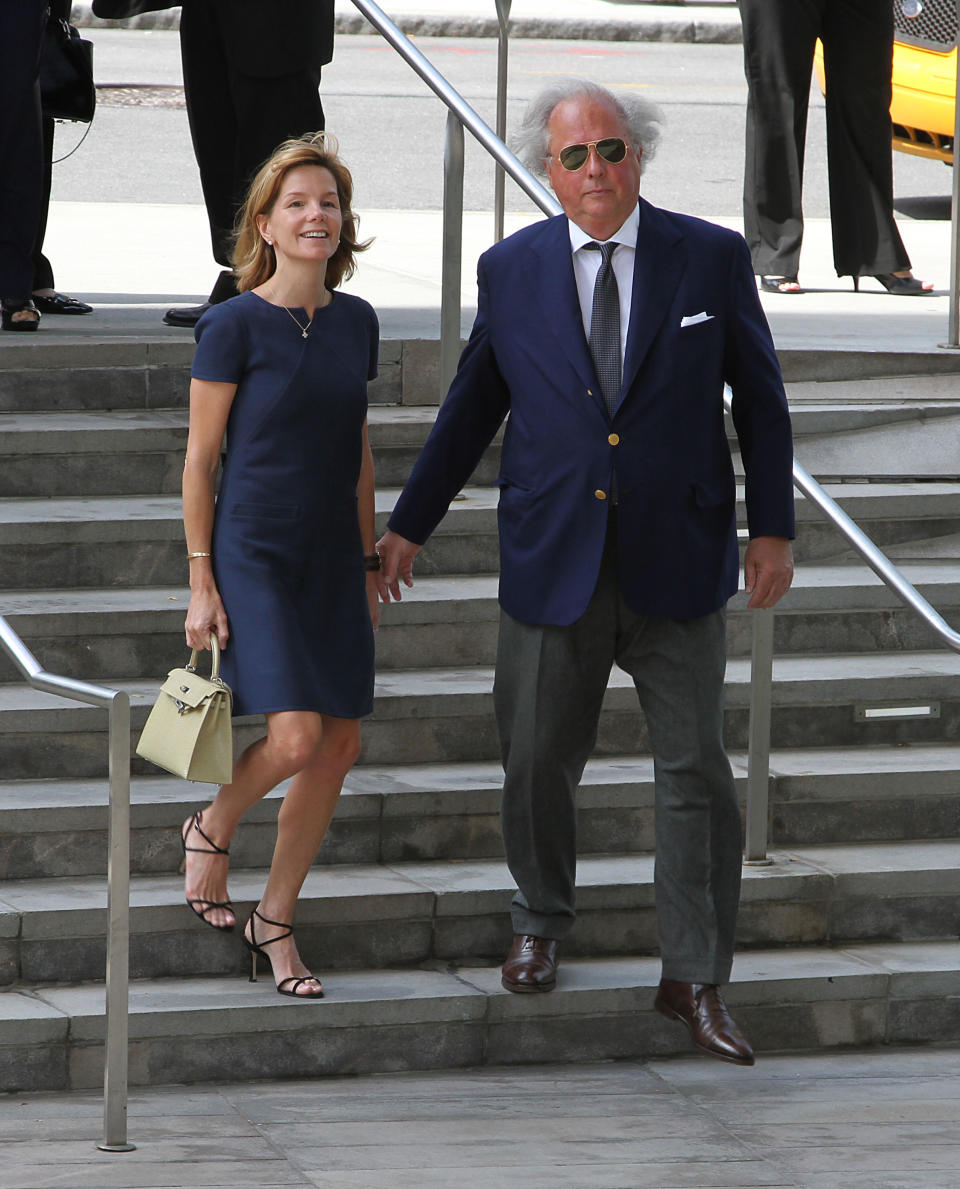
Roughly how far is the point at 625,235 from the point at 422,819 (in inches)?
56.0

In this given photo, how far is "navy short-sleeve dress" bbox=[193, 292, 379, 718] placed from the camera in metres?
4.21

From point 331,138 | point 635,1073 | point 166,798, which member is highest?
point 331,138

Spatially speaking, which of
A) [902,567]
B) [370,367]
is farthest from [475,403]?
[902,567]

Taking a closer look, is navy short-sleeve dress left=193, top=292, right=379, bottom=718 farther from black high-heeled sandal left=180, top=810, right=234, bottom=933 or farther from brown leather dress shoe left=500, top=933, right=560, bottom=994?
brown leather dress shoe left=500, top=933, right=560, bottom=994

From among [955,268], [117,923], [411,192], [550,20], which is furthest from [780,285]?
[550,20]

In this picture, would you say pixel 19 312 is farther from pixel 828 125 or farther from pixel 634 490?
pixel 828 125

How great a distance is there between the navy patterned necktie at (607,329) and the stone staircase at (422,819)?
111 centimetres

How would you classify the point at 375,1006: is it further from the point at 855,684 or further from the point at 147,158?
the point at 147,158

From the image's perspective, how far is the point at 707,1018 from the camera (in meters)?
4.25

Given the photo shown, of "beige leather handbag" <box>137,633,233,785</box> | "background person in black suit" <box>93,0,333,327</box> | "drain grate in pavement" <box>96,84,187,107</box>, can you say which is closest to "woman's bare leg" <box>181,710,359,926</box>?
"beige leather handbag" <box>137,633,233,785</box>

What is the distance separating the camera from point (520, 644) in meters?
4.32

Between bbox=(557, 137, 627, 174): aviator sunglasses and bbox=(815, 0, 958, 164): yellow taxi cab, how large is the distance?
676 centimetres

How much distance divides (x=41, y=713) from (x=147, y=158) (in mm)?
7179

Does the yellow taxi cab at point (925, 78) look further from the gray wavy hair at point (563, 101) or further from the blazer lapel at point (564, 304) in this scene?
the blazer lapel at point (564, 304)
